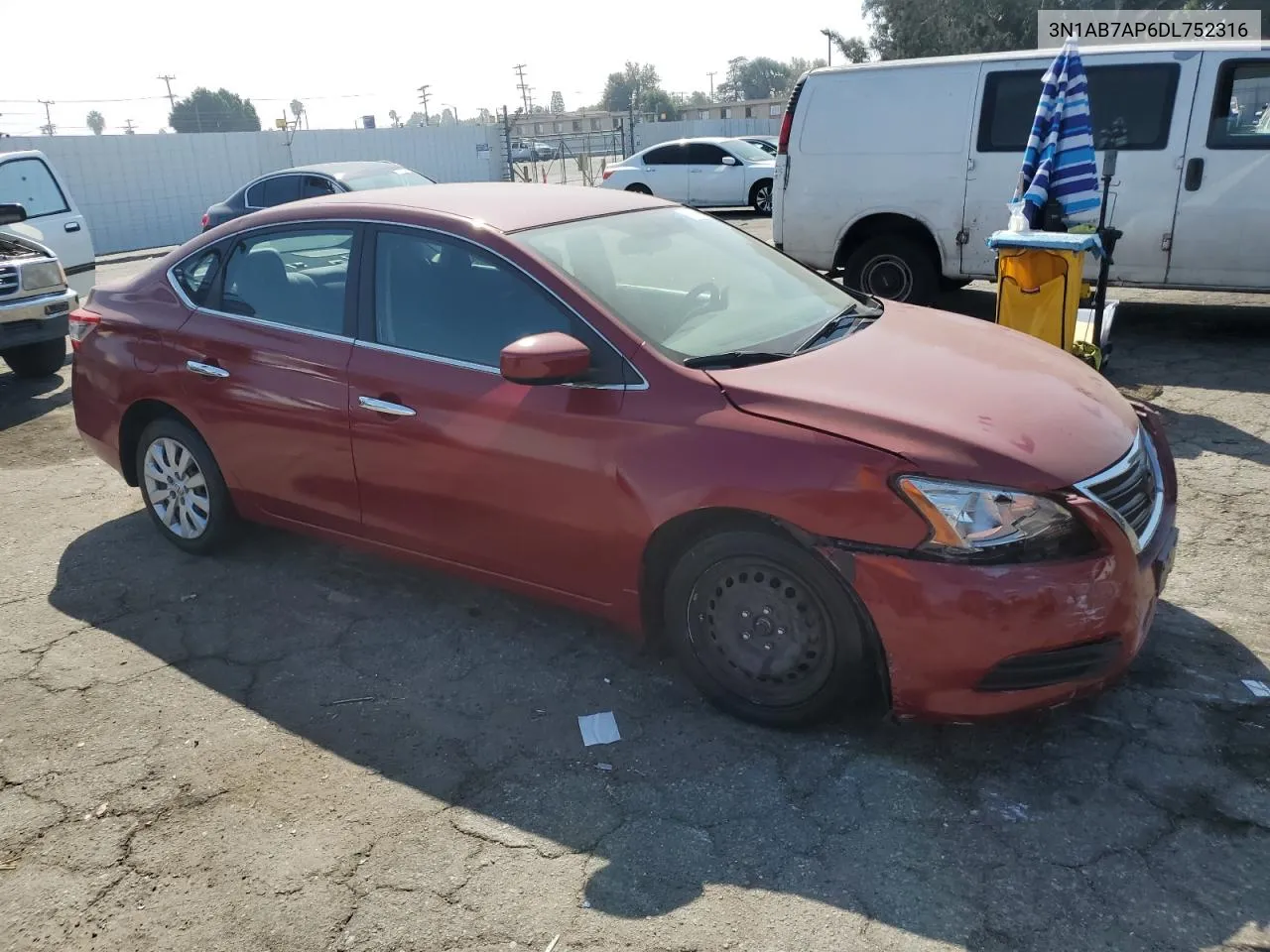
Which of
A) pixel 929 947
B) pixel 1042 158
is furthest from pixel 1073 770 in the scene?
pixel 1042 158

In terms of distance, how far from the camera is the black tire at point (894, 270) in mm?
8500

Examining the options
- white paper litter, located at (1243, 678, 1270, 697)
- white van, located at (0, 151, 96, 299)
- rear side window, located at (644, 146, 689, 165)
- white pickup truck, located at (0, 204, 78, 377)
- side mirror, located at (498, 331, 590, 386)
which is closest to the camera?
side mirror, located at (498, 331, 590, 386)

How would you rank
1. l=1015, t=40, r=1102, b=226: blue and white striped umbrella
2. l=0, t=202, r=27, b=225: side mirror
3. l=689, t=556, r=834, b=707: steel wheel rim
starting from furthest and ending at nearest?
l=0, t=202, r=27, b=225: side mirror
l=1015, t=40, r=1102, b=226: blue and white striped umbrella
l=689, t=556, r=834, b=707: steel wheel rim

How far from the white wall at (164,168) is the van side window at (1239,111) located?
1930 cm

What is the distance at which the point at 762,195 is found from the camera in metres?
19.8

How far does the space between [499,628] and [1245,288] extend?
21.2 ft

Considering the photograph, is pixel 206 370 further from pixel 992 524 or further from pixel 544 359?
pixel 992 524

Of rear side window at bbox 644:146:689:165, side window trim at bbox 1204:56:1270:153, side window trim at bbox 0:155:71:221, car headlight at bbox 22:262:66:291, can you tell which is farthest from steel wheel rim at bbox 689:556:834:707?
rear side window at bbox 644:146:689:165

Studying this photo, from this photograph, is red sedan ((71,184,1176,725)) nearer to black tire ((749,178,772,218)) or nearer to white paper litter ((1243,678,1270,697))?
white paper litter ((1243,678,1270,697))

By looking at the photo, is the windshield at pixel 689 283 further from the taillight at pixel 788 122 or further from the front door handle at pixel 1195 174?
the taillight at pixel 788 122

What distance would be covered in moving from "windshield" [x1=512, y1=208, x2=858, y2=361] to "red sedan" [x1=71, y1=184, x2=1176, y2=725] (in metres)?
0.02

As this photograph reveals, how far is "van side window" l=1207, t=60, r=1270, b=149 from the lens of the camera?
730 centimetres

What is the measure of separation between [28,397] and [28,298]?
2.76 ft

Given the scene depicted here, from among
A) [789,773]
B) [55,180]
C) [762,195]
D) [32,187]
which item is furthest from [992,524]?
[762,195]
